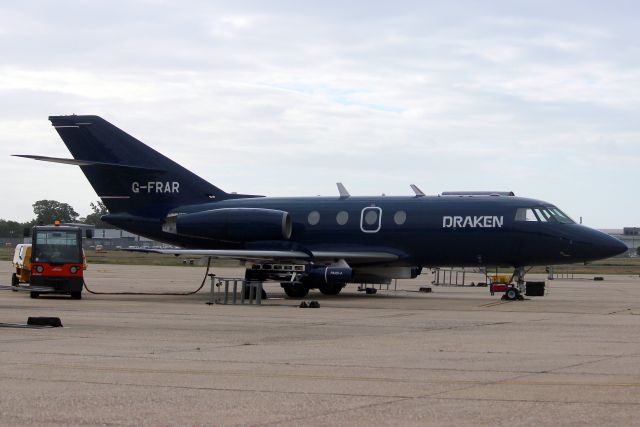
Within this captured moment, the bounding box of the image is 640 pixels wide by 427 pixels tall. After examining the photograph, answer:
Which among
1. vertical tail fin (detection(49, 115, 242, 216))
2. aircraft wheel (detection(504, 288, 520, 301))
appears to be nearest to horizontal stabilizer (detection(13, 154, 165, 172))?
vertical tail fin (detection(49, 115, 242, 216))

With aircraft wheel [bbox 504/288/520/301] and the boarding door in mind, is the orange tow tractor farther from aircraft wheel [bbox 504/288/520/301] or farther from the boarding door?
aircraft wheel [bbox 504/288/520/301]

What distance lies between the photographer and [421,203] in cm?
3559

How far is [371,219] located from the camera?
1415 inches

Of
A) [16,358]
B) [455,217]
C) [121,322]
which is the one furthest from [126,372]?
[455,217]

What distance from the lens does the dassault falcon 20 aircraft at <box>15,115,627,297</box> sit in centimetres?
3391

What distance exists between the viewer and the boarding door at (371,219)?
1409 inches

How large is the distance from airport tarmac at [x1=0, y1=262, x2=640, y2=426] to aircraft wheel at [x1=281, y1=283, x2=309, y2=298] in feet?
29.8

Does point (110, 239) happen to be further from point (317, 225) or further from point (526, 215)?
point (526, 215)

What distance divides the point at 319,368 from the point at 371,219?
2237 cm

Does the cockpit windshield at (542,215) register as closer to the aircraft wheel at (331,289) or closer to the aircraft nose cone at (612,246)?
the aircraft nose cone at (612,246)

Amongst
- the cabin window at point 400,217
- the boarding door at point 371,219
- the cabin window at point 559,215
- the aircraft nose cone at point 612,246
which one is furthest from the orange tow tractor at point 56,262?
the aircraft nose cone at point 612,246

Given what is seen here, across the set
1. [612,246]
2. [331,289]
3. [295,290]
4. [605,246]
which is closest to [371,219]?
[331,289]

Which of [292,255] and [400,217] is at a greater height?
[400,217]

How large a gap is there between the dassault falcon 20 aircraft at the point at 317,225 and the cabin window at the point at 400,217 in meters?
0.03
